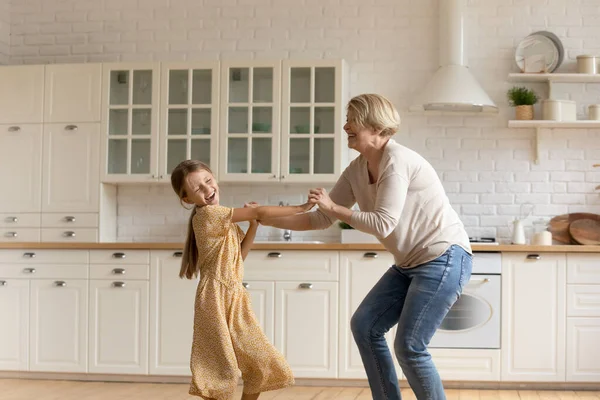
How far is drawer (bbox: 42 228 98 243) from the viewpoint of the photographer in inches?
234

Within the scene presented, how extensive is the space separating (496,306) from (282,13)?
8.15 feet

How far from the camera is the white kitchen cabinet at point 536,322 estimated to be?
5.16 metres

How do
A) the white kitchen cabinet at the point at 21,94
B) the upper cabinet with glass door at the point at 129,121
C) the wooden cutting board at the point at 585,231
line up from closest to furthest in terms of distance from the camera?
the wooden cutting board at the point at 585,231, the upper cabinet with glass door at the point at 129,121, the white kitchen cabinet at the point at 21,94

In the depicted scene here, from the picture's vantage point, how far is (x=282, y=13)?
20.2 feet

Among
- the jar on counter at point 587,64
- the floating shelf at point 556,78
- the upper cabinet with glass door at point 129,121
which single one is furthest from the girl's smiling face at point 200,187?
the jar on counter at point 587,64

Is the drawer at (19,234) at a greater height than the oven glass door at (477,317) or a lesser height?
greater

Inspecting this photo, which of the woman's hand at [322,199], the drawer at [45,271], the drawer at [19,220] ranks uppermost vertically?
the woman's hand at [322,199]

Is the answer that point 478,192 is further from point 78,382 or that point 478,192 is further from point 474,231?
point 78,382

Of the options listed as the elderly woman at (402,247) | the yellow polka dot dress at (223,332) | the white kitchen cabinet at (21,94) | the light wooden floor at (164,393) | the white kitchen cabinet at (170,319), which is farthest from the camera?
the white kitchen cabinet at (21,94)

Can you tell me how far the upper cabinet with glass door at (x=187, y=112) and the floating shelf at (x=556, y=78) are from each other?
6.45 feet

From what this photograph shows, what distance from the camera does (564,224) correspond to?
18.9 feet

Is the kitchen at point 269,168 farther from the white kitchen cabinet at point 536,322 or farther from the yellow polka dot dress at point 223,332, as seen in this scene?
the yellow polka dot dress at point 223,332

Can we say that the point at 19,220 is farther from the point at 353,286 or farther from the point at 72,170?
the point at 353,286

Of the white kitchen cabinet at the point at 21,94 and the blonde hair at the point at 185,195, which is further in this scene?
the white kitchen cabinet at the point at 21,94
